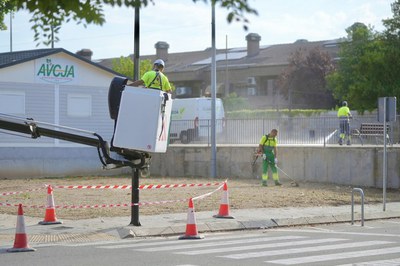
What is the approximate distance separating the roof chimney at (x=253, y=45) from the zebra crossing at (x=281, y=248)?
65714 mm

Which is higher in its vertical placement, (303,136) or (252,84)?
(252,84)

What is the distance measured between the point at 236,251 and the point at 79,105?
21.0 metres

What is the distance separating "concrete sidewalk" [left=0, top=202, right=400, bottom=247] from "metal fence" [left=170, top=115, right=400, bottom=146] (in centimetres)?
794

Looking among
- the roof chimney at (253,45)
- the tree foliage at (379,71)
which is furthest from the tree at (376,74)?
the roof chimney at (253,45)

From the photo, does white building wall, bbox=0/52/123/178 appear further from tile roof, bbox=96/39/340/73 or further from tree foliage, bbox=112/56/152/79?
tile roof, bbox=96/39/340/73

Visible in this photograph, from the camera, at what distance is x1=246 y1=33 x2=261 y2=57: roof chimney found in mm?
79062

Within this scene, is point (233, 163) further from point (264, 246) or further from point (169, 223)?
point (264, 246)

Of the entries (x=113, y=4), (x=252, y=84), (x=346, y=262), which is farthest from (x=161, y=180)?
(x=252, y=84)

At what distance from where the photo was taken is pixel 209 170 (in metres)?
30.6

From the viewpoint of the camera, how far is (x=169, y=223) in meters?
15.7

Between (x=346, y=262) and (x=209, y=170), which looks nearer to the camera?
(x=346, y=262)

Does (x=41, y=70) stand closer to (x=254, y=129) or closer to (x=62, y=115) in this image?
(x=62, y=115)

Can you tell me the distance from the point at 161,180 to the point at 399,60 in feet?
91.8

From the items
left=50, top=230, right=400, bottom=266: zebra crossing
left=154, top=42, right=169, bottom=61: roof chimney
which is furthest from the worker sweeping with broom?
left=154, top=42, right=169, bottom=61: roof chimney
